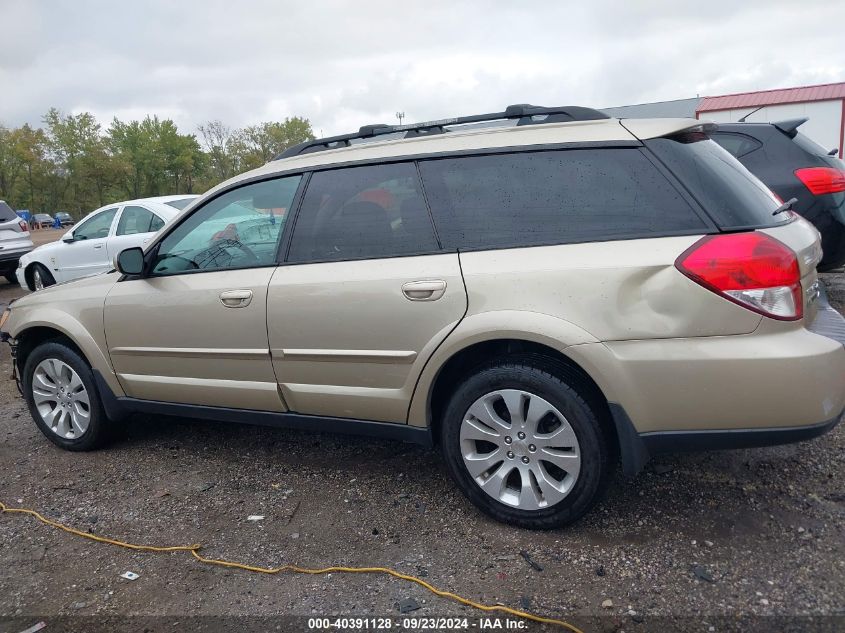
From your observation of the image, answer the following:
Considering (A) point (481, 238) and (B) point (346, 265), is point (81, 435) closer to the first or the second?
(B) point (346, 265)

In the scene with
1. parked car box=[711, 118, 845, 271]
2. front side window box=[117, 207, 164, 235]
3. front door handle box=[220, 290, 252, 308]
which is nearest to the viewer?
front door handle box=[220, 290, 252, 308]

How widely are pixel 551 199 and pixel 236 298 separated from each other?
1.68 m

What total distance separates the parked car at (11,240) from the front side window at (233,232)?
36.6 feet

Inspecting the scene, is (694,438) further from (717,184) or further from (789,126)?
(789,126)

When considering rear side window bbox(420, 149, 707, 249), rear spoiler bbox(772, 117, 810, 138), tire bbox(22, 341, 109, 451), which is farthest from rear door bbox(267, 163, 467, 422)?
rear spoiler bbox(772, 117, 810, 138)

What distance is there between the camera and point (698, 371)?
257 cm

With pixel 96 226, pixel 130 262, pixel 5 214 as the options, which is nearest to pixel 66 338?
pixel 130 262

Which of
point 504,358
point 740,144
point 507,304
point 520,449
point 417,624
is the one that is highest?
point 740,144

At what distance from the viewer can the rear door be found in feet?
10.0

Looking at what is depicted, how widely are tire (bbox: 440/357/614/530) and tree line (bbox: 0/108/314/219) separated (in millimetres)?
47314

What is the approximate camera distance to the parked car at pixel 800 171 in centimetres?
573

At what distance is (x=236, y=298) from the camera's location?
3.50 m

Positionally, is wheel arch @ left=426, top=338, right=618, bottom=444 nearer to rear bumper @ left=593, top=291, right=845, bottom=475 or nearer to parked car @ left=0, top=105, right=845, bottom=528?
parked car @ left=0, top=105, right=845, bottom=528

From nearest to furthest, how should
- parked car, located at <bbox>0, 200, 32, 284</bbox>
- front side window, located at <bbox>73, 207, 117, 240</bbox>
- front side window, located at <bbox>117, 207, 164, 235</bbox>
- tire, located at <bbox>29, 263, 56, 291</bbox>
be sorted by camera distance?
front side window, located at <bbox>117, 207, 164, 235</bbox> → front side window, located at <bbox>73, 207, 117, 240</bbox> → tire, located at <bbox>29, 263, 56, 291</bbox> → parked car, located at <bbox>0, 200, 32, 284</bbox>
